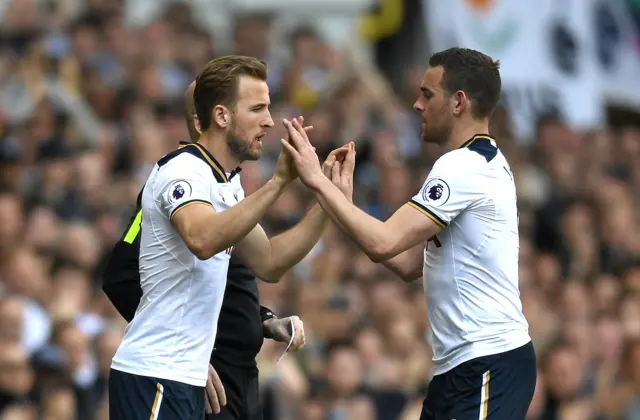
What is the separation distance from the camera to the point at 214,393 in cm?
689

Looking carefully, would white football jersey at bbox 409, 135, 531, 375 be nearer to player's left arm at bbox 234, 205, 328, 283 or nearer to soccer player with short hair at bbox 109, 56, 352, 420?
player's left arm at bbox 234, 205, 328, 283

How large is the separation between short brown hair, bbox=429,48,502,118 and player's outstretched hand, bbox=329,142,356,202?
543 millimetres

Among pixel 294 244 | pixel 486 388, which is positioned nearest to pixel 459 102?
pixel 294 244

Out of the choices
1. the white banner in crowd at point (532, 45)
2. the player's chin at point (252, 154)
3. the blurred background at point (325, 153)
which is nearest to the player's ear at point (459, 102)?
the player's chin at point (252, 154)

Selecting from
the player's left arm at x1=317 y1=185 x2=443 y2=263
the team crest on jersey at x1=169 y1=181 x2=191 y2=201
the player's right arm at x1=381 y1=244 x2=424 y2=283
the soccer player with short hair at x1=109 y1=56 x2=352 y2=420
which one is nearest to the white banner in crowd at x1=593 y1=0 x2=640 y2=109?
the player's right arm at x1=381 y1=244 x2=424 y2=283

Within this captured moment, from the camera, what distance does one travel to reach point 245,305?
24.2 feet

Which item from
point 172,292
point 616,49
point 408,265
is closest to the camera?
point 172,292

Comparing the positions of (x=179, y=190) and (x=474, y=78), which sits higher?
(x=474, y=78)

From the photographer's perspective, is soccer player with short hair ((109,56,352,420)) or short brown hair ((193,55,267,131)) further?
short brown hair ((193,55,267,131))

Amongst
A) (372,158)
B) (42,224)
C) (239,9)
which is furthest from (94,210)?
(239,9)

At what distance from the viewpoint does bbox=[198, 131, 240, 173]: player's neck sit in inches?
262

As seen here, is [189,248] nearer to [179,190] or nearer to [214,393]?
[179,190]

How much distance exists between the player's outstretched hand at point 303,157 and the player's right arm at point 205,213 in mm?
168

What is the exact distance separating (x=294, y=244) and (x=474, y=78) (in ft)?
3.76
